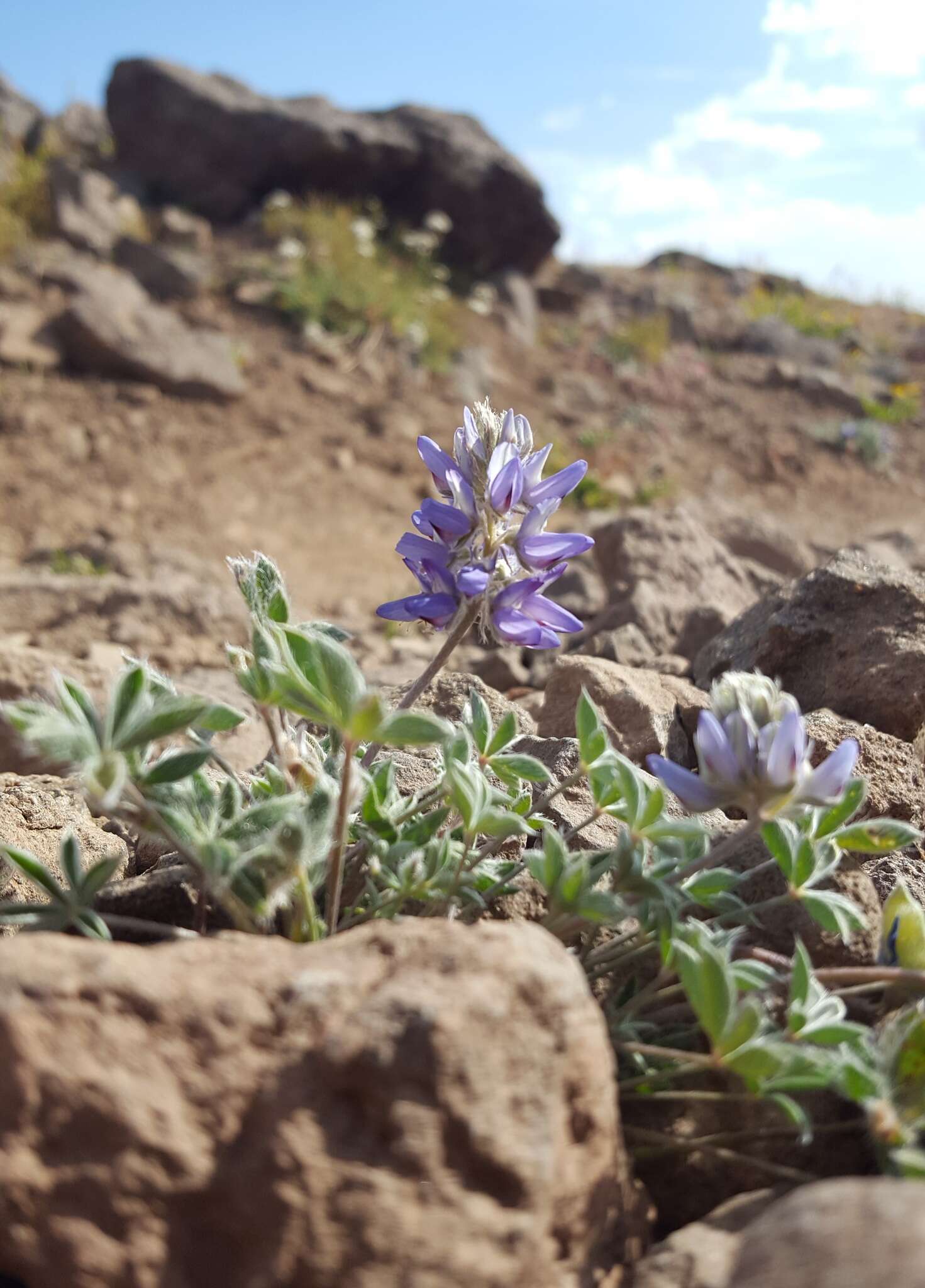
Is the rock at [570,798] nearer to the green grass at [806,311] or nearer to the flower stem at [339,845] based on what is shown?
the flower stem at [339,845]

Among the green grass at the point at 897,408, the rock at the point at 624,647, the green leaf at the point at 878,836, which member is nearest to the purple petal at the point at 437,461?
the green leaf at the point at 878,836

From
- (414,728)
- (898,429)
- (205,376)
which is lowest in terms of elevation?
(414,728)

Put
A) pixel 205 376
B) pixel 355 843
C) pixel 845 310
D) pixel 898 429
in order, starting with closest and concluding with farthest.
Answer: pixel 355 843 → pixel 205 376 → pixel 898 429 → pixel 845 310

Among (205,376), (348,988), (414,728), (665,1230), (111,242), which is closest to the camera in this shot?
(348,988)

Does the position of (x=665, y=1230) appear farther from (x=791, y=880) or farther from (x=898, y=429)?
(x=898, y=429)

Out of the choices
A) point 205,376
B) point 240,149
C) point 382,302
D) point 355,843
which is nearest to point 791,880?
point 355,843

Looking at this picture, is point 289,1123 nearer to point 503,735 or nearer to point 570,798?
point 503,735
